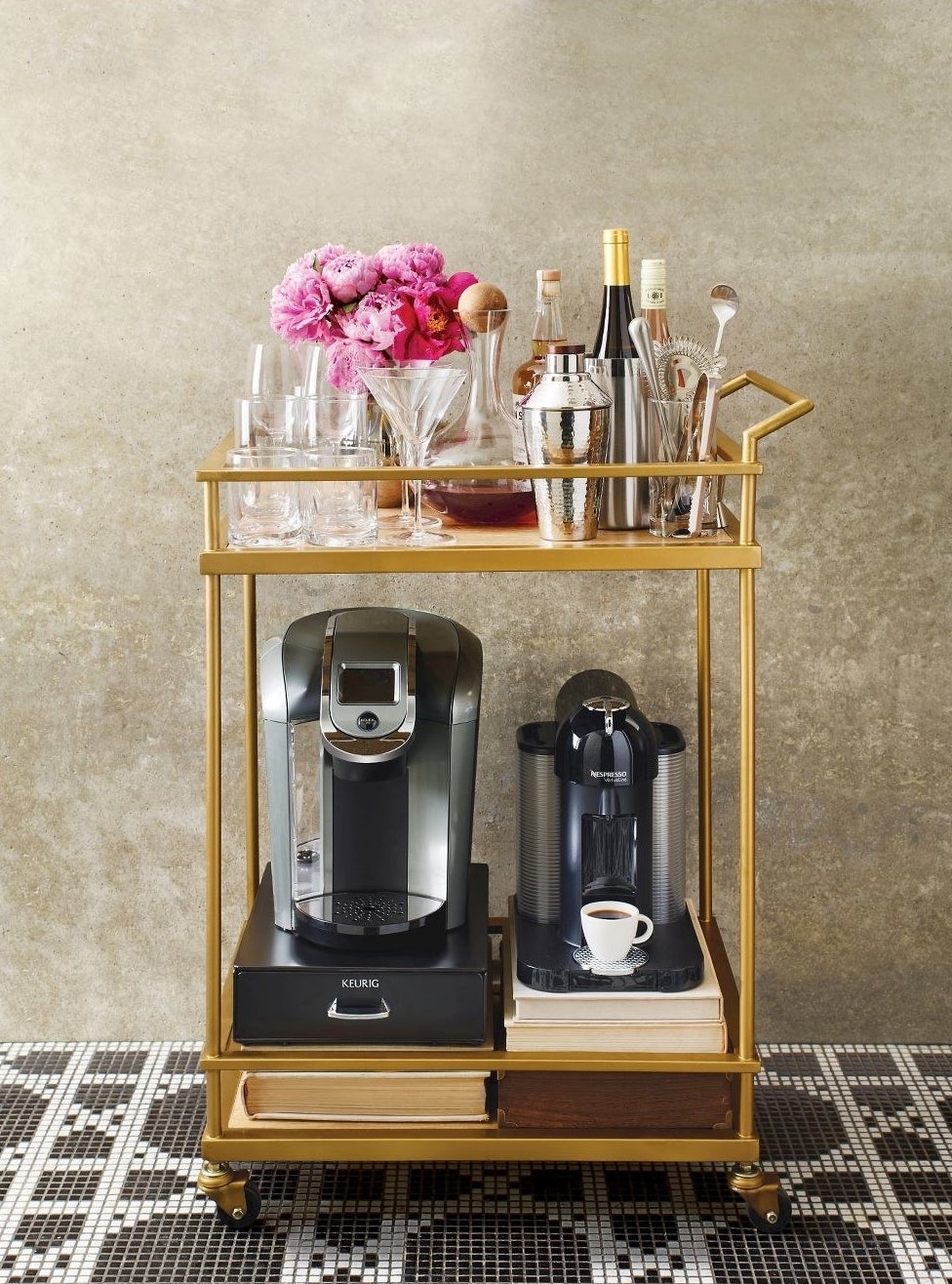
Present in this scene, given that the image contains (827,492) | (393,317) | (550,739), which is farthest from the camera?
(827,492)

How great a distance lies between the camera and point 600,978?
177cm

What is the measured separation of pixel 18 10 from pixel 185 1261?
1.86 m

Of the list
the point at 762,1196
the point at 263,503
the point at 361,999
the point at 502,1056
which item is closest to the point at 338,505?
the point at 263,503

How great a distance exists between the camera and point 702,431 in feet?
5.25

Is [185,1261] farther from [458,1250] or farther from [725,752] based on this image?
[725,752]

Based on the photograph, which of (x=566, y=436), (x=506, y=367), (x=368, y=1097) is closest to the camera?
(x=566, y=436)

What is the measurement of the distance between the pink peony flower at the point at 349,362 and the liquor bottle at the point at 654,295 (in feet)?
1.16

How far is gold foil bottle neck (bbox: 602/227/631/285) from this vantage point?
5.52 feet

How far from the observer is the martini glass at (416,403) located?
159 centimetres

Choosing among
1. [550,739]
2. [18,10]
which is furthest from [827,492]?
[18,10]

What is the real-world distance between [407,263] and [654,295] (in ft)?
1.08

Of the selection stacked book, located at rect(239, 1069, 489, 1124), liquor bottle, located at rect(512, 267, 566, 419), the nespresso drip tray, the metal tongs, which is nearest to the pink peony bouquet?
liquor bottle, located at rect(512, 267, 566, 419)

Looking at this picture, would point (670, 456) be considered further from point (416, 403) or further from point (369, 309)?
point (369, 309)

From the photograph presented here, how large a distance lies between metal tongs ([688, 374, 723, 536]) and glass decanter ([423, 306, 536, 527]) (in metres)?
0.23
